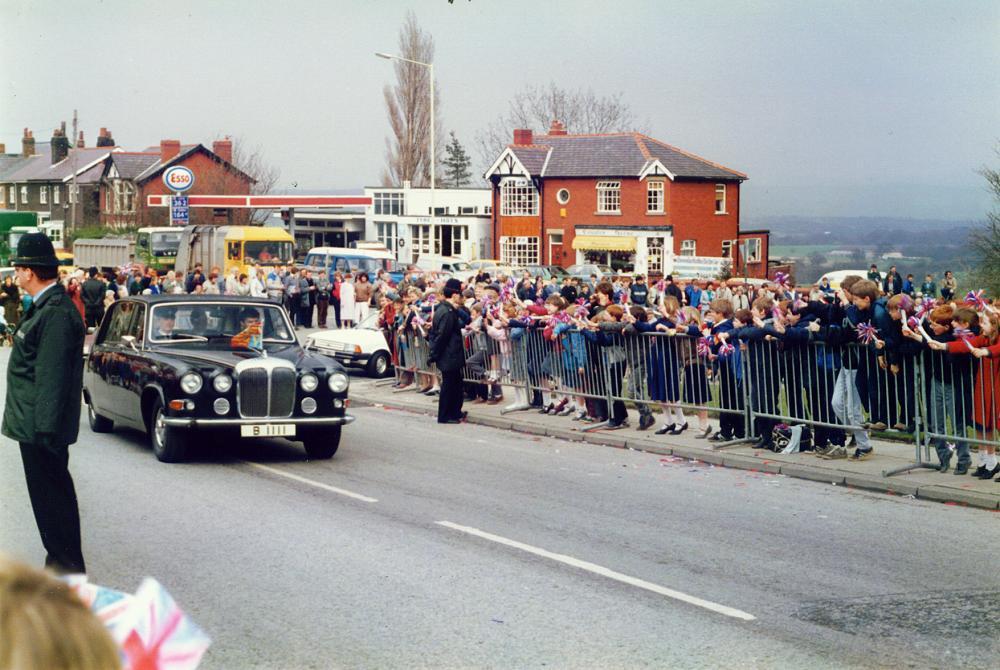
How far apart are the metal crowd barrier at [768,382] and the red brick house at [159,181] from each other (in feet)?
188

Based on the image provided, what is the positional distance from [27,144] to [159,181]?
31903mm

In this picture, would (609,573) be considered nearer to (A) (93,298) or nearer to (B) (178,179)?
(A) (93,298)

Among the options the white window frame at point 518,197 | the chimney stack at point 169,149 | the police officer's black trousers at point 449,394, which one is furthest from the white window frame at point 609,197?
the police officer's black trousers at point 449,394

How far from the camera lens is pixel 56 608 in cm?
156

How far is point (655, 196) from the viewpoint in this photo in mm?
67312

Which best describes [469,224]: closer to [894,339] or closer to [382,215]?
[382,215]

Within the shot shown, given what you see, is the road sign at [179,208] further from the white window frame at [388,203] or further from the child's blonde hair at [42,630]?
the child's blonde hair at [42,630]

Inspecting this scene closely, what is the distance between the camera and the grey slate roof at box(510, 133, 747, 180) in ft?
222

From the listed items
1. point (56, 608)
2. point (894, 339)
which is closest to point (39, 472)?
point (56, 608)

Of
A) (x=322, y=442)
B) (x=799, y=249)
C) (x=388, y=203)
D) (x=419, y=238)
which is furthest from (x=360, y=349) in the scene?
(x=388, y=203)

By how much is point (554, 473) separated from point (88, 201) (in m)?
81.0

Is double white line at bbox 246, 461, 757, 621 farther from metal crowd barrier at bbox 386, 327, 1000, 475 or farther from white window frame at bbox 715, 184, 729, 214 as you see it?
white window frame at bbox 715, 184, 729, 214

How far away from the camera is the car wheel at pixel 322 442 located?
40.8 feet

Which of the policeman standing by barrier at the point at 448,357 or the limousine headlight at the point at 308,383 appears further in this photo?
the policeman standing by barrier at the point at 448,357
